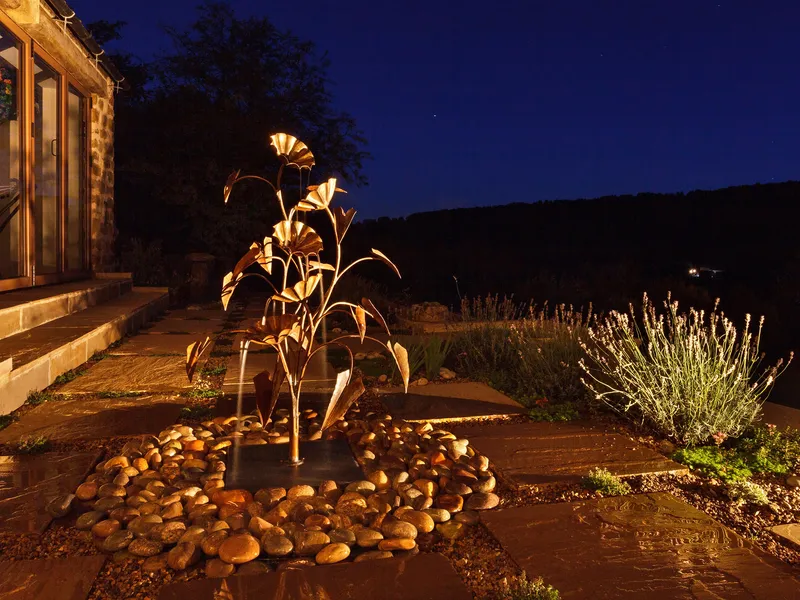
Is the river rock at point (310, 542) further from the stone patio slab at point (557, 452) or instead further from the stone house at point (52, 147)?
the stone house at point (52, 147)

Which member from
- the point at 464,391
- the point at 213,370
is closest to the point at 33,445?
the point at 213,370

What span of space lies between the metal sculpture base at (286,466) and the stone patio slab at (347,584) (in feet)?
1.84

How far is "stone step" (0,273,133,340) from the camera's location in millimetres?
4285

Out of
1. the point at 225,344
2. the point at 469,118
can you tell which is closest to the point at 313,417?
the point at 225,344

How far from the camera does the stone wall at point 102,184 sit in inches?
299

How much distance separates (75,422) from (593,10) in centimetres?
1726

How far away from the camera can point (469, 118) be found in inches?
1019

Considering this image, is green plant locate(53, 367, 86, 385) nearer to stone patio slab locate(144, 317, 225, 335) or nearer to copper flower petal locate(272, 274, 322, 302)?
stone patio slab locate(144, 317, 225, 335)

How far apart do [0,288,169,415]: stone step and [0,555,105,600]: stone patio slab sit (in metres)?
1.64

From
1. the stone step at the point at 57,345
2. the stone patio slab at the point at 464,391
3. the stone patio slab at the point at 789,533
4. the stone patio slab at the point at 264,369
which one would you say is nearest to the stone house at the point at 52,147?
the stone step at the point at 57,345

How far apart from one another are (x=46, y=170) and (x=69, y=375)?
3467 mm

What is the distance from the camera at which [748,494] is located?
2246 millimetres

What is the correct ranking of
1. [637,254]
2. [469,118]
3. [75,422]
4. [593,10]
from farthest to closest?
1. [469,118]
2. [637,254]
3. [593,10]
4. [75,422]

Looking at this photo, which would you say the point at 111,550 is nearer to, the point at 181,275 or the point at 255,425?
the point at 255,425
